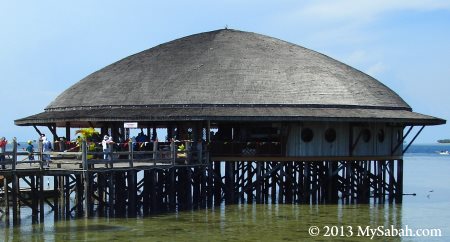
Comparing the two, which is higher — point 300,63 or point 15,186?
point 300,63

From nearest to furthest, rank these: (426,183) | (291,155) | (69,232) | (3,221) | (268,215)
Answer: (69,232) → (3,221) → (268,215) → (291,155) → (426,183)

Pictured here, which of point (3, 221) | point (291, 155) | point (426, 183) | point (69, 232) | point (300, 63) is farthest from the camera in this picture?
point (426, 183)

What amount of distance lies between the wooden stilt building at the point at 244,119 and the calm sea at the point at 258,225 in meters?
1.78

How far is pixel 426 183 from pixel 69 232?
4524 centimetres

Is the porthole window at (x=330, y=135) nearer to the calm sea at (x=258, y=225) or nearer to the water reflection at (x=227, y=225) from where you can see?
the calm sea at (x=258, y=225)

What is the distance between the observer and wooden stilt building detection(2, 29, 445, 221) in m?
41.2

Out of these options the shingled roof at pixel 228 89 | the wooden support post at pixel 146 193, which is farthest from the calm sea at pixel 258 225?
the shingled roof at pixel 228 89

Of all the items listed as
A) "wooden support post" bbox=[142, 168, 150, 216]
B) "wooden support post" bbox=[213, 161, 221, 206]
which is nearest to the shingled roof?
"wooden support post" bbox=[213, 161, 221, 206]

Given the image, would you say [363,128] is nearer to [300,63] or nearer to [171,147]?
[300,63]

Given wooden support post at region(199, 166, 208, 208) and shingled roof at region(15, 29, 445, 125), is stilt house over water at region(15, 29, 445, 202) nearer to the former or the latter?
shingled roof at region(15, 29, 445, 125)

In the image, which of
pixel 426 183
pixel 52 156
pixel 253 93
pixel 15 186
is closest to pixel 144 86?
pixel 253 93

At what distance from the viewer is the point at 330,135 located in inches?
1706

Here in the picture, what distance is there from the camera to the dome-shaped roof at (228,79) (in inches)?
1698

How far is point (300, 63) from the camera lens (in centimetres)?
4609
